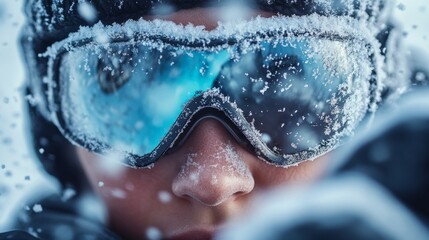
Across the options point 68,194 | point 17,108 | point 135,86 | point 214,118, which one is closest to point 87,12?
point 135,86

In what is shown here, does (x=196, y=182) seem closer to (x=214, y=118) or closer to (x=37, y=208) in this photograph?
(x=214, y=118)

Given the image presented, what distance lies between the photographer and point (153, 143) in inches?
55.4

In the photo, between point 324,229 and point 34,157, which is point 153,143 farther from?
point 34,157

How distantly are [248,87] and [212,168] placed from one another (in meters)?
0.21

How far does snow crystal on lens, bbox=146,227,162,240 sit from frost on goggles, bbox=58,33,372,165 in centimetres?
21

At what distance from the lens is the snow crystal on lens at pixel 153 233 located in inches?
56.7

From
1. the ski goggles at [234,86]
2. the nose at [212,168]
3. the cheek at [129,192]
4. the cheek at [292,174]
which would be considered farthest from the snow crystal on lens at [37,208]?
the cheek at [292,174]

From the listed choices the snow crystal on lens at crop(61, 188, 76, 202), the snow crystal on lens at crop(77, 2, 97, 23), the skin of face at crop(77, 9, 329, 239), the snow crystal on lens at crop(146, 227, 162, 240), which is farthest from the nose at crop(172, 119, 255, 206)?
the snow crystal on lens at crop(61, 188, 76, 202)

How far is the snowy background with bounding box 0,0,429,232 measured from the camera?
68.2 inches

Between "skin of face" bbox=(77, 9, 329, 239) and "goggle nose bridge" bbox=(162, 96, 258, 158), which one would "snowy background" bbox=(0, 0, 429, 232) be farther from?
"goggle nose bridge" bbox=(162, 96, 258, 158)

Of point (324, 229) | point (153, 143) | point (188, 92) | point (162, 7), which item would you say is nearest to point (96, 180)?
point (153, 143)

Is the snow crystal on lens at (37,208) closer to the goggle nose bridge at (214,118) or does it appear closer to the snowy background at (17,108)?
the snowy background at (17,108)

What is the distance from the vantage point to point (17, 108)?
9.72ft

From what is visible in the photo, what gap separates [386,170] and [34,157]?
1.19 m
